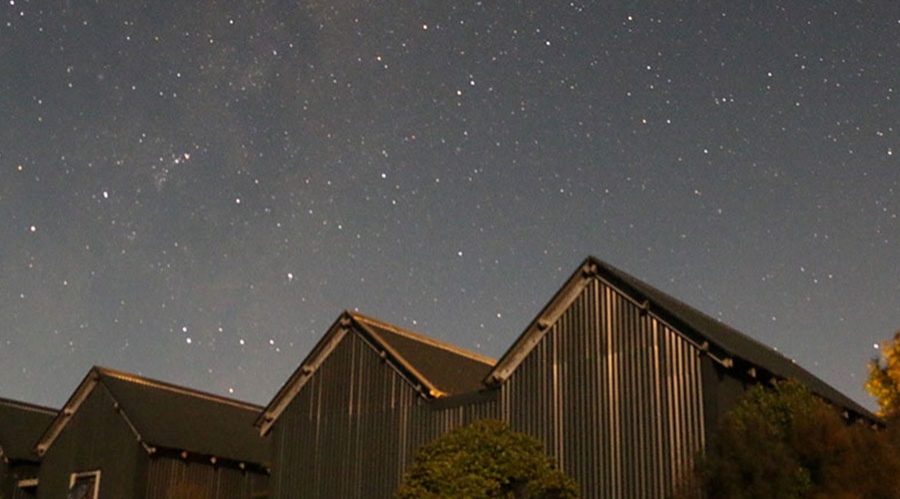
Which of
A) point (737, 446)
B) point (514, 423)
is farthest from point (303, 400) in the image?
point (737, 446)

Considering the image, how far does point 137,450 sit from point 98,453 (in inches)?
88.6

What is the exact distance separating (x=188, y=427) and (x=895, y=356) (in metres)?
32.6

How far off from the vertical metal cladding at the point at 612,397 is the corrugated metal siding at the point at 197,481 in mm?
16752

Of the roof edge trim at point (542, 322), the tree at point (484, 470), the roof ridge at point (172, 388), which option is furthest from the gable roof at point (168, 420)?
the tree at point (484, 470)

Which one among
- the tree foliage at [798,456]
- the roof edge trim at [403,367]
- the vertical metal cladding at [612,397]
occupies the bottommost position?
the tree foliage at [798,456]

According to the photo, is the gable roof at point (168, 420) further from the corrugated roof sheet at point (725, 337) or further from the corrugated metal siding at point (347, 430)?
the corrugated roof sheet at point (725, 337)

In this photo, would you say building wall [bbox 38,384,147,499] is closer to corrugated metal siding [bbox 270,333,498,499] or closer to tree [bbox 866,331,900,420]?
corrugated metal siding [bbox 270,333,498,499]

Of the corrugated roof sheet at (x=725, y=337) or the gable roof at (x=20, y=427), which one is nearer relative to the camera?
the corrugated roof sheet at (x=725, y=337)

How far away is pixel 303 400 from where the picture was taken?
121 feet

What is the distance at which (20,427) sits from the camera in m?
49.4

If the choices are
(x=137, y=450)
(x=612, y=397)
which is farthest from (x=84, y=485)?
(x=612, y=397)

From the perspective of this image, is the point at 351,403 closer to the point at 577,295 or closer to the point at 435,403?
the point at 435,403

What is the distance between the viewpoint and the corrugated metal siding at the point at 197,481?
41.2 m

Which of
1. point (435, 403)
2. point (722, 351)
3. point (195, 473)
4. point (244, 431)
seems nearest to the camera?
point (722, 351)
